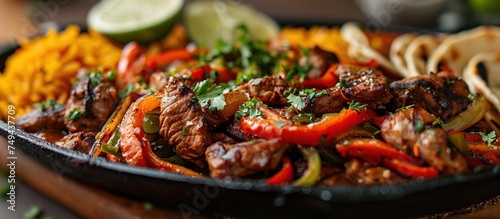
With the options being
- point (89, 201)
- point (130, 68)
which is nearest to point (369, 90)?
point (89, 201)

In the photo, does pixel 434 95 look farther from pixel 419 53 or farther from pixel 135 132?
pixel 135 132

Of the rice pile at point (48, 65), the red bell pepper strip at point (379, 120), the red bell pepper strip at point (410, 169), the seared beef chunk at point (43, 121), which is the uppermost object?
the red bell pepper strip at point (379, 120)

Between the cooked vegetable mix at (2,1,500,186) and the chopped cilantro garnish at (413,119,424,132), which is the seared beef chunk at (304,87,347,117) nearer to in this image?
the cooked vegetable mix at (2,1,500,186)

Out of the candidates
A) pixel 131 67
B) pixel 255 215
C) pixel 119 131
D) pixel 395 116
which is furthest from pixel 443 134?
pixel 131 67

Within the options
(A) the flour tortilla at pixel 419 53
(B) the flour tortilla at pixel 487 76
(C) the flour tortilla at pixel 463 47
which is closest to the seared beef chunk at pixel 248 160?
(B) the flour tortilla at pixel 487 76

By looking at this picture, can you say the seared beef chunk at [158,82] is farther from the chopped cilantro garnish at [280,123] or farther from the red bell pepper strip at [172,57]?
the chopped cilantro garnish at [280,123]

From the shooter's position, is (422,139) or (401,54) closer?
(422,139)
